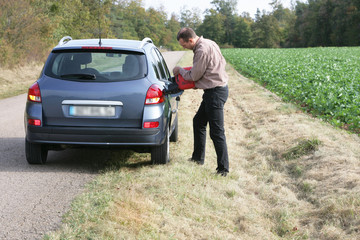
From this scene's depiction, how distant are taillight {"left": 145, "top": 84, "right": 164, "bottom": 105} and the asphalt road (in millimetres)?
1287

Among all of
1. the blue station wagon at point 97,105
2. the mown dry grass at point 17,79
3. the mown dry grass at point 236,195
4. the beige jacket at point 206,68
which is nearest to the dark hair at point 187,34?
the beige jacket at point 206,68

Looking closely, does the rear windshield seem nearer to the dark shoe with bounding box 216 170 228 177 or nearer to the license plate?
the license plate

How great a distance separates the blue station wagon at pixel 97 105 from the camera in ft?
17.4

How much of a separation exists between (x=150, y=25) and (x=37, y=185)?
11501 centimetres

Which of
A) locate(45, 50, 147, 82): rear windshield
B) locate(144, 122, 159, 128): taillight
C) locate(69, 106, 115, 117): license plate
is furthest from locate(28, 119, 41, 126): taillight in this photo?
locate(144, 122, 159, 128): taillight

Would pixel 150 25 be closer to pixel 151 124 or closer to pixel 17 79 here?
pixel 17 79

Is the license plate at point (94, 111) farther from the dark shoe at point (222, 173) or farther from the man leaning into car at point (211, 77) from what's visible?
the dark shoe at point (222, 173)

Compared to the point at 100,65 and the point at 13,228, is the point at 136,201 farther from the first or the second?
the point at 100,65

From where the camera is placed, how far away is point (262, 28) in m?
120

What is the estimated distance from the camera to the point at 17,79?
797 inches

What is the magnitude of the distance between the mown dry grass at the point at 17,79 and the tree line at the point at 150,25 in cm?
50

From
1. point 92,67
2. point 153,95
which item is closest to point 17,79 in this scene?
point 92,67

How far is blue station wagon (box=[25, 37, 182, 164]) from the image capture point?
5.30 m

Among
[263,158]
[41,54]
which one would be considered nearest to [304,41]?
[41,54]
